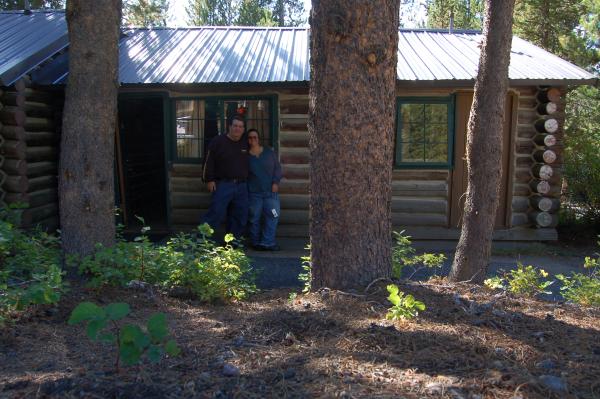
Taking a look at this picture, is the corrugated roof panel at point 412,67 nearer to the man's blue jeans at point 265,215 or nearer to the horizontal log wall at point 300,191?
the horizontal log wall at point 300,191

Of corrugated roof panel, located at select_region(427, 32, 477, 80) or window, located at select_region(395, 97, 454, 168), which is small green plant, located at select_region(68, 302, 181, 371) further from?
window, located at select_region(395, 97, 454, 168)

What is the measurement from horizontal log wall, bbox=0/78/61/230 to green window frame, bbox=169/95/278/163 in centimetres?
198

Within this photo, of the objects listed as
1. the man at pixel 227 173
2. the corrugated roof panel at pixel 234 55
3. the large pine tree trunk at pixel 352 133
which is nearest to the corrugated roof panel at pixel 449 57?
the corrugated roof panel at pixel 234 55

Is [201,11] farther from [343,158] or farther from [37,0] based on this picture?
[343,158]

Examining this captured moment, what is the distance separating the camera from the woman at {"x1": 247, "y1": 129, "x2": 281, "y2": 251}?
364 inches

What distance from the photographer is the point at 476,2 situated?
20.7m

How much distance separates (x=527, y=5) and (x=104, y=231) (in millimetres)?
15615

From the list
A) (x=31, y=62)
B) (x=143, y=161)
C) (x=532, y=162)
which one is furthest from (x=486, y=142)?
(x=143, y=161)


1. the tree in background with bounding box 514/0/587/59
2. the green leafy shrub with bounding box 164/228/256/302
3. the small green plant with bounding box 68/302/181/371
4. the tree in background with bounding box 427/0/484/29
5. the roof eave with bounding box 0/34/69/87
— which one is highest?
the tree in background with bounding box 427/0/484/29

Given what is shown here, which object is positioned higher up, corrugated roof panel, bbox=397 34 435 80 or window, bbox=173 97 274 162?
corrugated roof panel, bbox=397 34 435 80

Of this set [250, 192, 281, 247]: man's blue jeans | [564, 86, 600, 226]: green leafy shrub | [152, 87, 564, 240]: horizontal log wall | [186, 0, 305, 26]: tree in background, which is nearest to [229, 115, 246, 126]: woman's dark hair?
[152, 87, 564, 240]: horizontal log wall

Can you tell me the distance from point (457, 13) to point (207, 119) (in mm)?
16062

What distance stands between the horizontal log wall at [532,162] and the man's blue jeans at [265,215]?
4.01 metres

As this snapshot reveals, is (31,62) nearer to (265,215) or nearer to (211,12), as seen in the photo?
(265,215)
